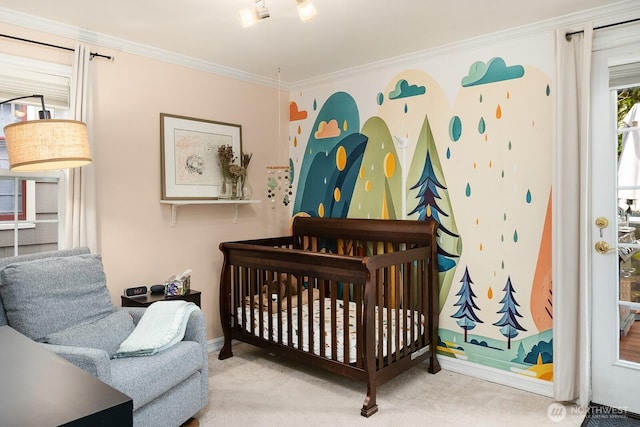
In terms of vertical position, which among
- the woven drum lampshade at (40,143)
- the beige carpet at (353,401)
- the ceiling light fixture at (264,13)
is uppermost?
the ceiling light fixture at (264,13)

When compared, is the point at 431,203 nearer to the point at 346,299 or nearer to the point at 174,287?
the point at 346,299

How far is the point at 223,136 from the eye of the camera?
12.5ft

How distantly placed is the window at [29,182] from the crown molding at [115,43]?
0.22 m

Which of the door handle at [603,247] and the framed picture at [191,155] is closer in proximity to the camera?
the door handle at [603,247]

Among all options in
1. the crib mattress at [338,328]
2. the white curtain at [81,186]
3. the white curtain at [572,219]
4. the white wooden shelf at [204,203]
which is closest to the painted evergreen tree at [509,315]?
the white curtain at [572,219]

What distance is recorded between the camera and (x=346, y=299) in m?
2.70

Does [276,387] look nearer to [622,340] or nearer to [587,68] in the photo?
[622,340]

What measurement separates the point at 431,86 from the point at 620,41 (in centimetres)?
119

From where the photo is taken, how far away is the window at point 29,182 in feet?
8.93

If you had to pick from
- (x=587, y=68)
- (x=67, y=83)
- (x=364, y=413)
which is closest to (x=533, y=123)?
(x=587, y=68)

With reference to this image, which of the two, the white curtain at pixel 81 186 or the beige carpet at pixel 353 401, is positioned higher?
the white curtain at pixel 81 186

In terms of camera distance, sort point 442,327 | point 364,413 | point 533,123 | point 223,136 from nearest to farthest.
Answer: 1. point 364,413
2. point 533,123
3. point 442,327
4. point 223,136

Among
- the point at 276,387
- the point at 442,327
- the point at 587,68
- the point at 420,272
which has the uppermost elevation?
the point at 587,68

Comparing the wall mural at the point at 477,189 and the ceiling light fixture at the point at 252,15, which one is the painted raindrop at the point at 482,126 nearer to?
the wall mural at the point at 477,189
